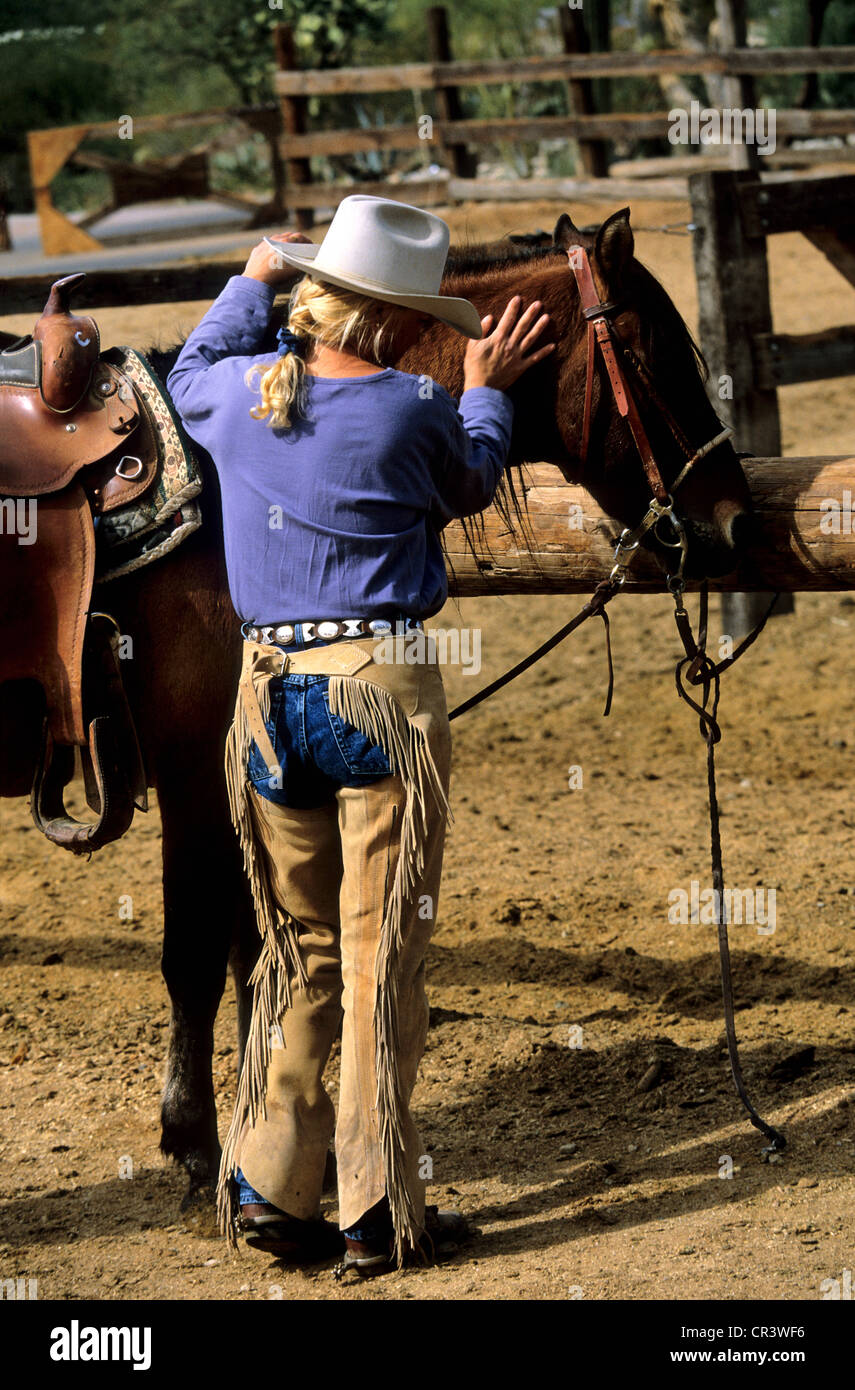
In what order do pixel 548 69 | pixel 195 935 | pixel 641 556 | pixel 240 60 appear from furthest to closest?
pixel 240 60 < pixel 548 69 < pixel 641 556 < pixel 195 935

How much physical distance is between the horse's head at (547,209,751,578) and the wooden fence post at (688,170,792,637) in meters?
3.80

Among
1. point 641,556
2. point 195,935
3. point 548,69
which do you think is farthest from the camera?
point 548,69

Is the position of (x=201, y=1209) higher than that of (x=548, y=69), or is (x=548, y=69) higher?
(x=548, y=69)

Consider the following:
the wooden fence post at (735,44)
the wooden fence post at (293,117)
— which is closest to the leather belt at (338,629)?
the wooden fence post at (735,44)

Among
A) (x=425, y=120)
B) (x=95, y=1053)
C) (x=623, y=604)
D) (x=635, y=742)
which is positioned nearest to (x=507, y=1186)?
(x=95, y=1053)

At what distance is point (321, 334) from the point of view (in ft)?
7.98

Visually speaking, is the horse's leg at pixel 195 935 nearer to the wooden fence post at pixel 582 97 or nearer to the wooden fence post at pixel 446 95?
the wooden fence post at pixel 582 97

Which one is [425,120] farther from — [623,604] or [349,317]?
[349,317]

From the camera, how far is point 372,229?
7.84ft

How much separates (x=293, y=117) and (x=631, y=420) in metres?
14.0

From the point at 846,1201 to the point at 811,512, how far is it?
151cm

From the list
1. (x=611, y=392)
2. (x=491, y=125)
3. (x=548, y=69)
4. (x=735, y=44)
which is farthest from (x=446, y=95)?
(x=611, y=392)

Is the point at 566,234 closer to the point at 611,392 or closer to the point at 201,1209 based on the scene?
the point at 611,392

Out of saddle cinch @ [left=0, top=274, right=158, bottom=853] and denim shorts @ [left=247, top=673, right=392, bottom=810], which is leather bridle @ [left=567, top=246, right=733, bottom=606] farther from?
saddle cinch @ [left=0, top=274, right=158, bottom=853]
